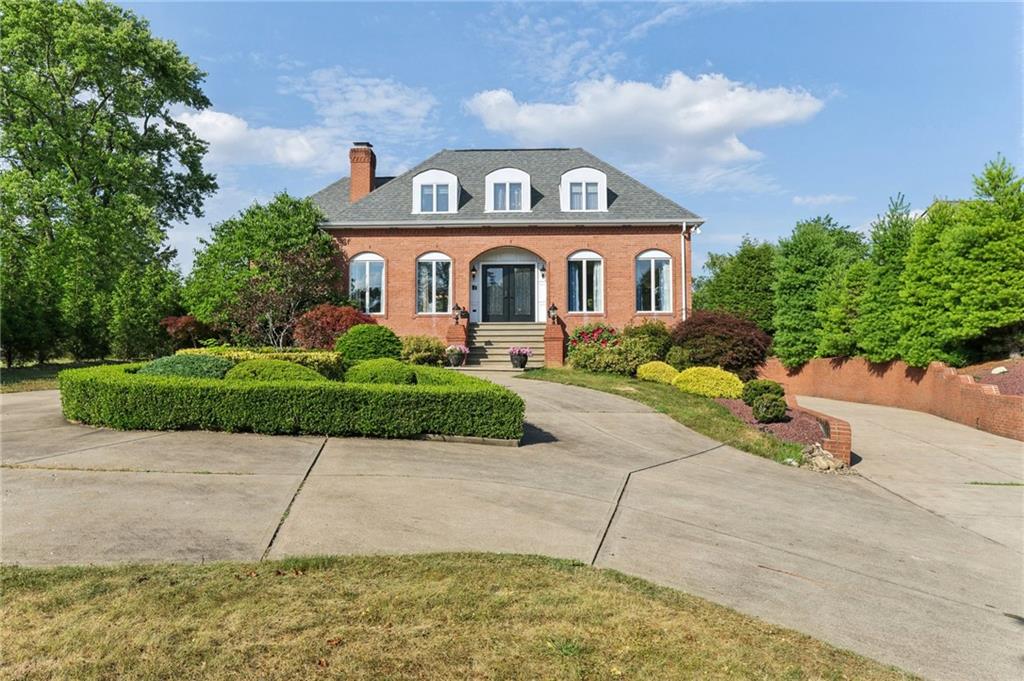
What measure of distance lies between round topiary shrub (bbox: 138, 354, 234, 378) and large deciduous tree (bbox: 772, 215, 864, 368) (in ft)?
68.6

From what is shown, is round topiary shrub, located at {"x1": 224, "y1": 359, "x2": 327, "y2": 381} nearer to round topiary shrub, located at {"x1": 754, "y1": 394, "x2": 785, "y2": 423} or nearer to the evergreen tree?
round topiary shrub, located at {"x1": 754, "y1": 394, "x2": 785, "y2": 423}

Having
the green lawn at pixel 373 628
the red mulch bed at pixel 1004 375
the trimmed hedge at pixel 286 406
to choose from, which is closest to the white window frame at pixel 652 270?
the red mulch bed at pixel 1004 375

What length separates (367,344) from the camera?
13.2 metres

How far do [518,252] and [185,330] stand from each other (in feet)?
40.5

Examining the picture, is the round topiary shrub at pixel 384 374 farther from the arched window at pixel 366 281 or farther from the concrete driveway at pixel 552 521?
the arched window at pixel 366 281

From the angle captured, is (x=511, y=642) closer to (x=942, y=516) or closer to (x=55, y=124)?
(x=942, y=516)

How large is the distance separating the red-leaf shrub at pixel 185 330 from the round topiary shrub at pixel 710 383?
53.2 ft

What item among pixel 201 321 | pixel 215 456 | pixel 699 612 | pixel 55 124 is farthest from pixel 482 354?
pixel 55 124

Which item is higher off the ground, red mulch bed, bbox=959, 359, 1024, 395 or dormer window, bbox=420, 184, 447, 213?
dormer window, bbox=420, 184, 447, 213

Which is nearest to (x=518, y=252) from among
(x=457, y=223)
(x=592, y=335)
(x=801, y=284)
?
(x=457, y=223)

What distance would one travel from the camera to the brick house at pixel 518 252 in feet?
73.7

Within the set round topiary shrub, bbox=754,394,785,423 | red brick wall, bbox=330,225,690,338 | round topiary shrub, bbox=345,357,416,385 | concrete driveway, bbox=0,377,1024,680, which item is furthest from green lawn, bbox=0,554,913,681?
red brick wall, bbox=330,225,690,338

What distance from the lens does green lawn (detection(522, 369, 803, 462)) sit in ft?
34.9

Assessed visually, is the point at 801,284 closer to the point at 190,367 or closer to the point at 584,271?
the point at 584,271
